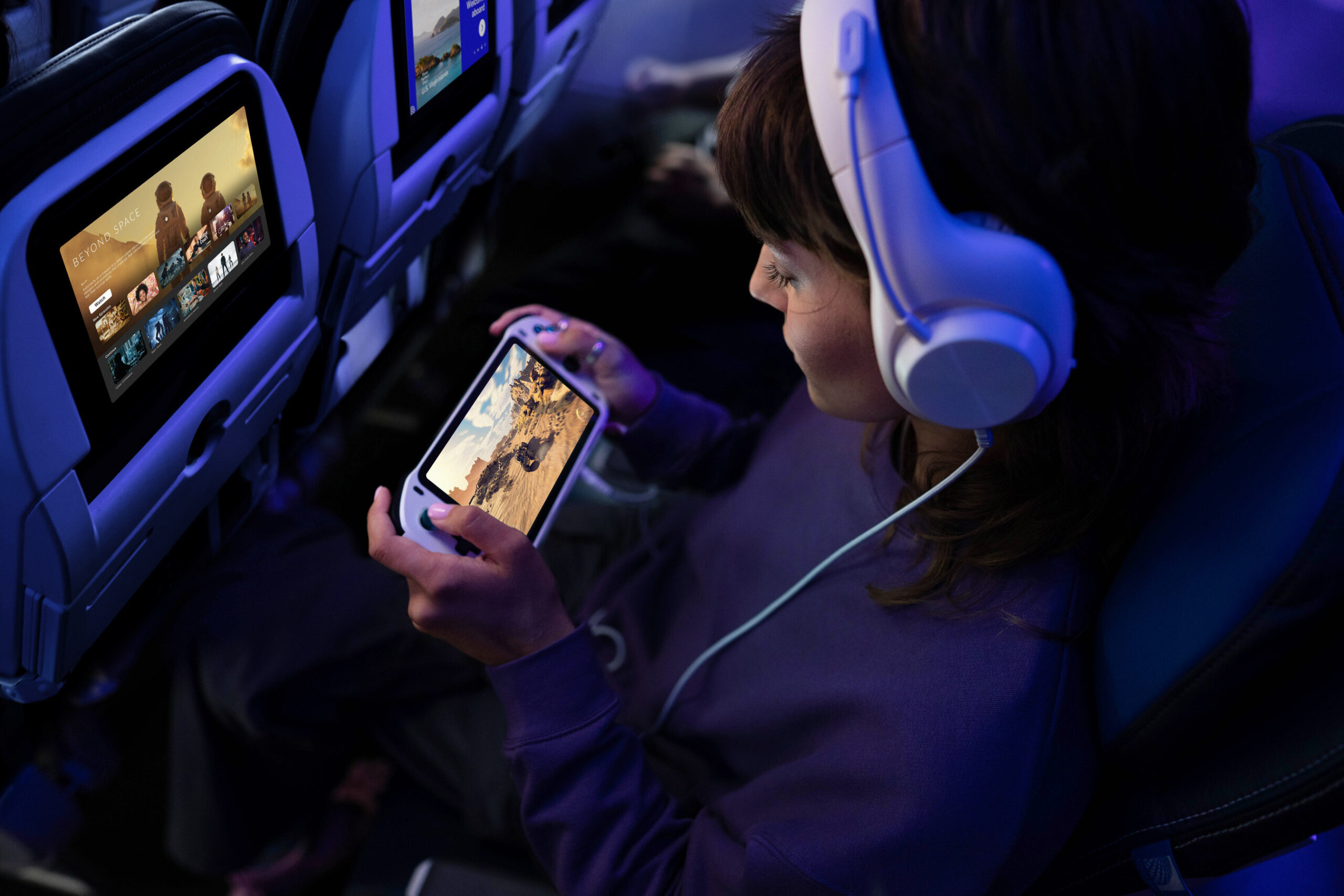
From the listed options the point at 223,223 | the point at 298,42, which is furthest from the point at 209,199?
the point at 298,42

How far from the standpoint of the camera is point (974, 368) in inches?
21.7

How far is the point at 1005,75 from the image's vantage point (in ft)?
1.63

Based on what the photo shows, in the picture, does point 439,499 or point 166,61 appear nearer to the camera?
point 166,61

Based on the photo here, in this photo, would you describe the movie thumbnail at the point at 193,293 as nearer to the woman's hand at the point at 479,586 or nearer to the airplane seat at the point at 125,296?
the airplane seat at the point at 125,296

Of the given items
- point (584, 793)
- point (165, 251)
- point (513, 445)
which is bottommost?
point (584, 793)

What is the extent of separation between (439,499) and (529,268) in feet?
3.91

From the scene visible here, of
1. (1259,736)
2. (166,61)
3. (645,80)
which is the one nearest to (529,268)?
(645,80)

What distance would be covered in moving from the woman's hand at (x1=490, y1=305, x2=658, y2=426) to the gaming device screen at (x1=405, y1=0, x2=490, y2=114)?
Answer: 35 cm

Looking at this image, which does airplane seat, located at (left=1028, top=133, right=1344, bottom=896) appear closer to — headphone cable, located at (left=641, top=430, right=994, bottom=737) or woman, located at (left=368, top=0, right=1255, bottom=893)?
woman, located at (left=368, top=0, right=1255, bottom=893)

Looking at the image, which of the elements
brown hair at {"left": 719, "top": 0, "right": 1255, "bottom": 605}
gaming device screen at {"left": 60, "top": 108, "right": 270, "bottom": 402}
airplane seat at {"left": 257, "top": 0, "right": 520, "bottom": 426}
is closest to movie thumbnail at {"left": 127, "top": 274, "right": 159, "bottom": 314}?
gaming device screen at {"left": 60, "top": 108, "right": 270, "bottom": 402}

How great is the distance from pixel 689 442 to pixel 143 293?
68cm

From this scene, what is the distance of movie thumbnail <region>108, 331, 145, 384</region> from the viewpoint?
64cm

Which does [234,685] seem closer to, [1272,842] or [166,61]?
[166,61]

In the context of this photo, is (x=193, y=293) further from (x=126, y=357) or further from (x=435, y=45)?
(x=435, y=45)
